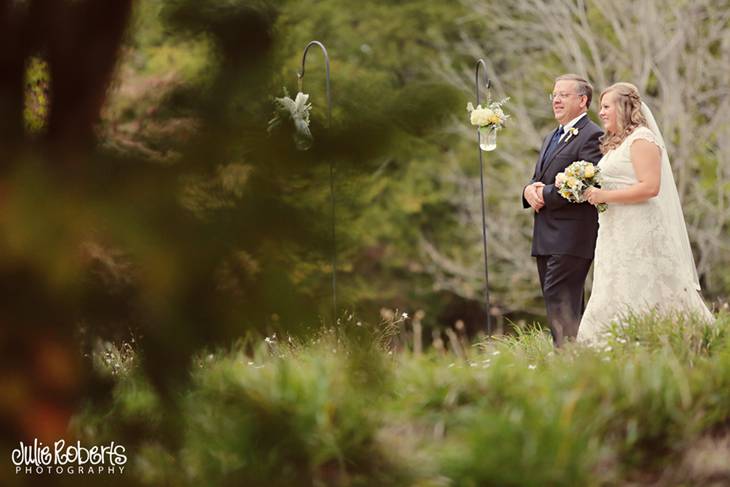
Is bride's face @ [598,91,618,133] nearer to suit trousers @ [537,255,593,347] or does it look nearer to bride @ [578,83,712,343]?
bride @ [578,83,712,343]

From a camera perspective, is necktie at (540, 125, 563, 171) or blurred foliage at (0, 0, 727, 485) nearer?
blurred foliage at (0, 0, 727, 485)

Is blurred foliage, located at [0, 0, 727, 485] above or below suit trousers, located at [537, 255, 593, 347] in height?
above

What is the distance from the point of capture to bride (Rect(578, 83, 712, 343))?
5.82 metres

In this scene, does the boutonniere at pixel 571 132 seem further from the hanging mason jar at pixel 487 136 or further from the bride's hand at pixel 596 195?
Answer: the hanging mason jar at pixel 487 136

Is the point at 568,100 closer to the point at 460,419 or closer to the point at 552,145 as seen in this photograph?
the point at 552,145

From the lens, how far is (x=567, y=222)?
6332mm

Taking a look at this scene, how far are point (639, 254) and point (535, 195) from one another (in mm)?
799

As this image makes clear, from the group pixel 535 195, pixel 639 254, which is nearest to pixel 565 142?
pixel 535 195

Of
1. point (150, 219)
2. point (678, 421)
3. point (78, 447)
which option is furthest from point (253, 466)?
point (678, 421)

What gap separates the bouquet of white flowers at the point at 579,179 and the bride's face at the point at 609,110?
0.35 m

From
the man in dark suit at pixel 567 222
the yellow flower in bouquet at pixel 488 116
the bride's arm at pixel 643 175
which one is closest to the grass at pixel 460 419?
the bride's arm at pixel 643 175

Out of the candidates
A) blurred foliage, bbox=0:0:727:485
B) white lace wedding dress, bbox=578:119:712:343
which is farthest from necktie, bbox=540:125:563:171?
blurred foliage, bbox=0:0:727:485

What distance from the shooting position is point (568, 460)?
3369 millimetres

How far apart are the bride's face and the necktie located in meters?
0.45
